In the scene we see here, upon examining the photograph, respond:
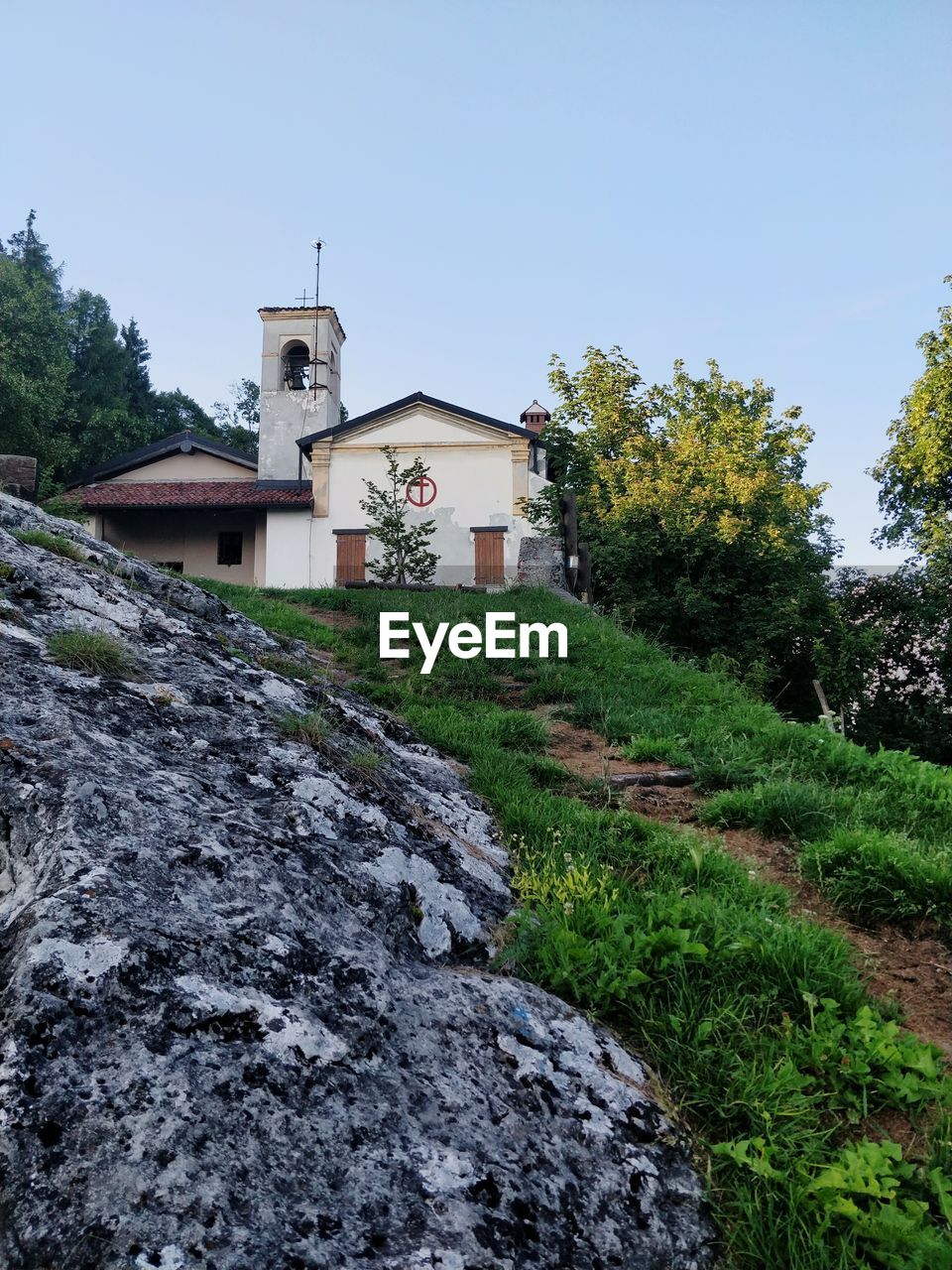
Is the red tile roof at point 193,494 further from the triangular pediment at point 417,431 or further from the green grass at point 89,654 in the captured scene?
the green grass at point 89,654

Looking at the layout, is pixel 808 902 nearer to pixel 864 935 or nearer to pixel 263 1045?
pixel 864 935

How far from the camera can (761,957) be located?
8.60ft

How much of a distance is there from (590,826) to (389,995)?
1.85m

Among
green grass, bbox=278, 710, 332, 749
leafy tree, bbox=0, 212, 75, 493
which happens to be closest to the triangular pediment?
leafy tree, bbox=0, 212, 75, 493

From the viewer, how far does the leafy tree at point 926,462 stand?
67.3 ft

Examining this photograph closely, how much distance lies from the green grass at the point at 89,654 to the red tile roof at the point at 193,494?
22.0m

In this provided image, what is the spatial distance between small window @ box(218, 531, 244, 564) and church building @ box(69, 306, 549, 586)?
33 millimetres

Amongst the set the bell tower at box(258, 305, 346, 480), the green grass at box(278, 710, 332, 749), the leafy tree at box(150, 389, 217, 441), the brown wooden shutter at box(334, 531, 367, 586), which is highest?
the leafy tree at box(150, 389, 217, 441)

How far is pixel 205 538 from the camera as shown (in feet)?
87.2

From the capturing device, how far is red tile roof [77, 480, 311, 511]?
24781mm

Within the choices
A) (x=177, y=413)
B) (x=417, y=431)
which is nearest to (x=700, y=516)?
(x=417, y=431)

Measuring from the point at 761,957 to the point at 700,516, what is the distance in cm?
1307

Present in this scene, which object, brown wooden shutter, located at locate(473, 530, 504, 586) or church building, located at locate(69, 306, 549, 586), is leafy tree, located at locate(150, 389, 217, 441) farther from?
brown wooden shutter, located at locate(473, 530, 504, 586)

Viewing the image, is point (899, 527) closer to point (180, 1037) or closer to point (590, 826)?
point (590, 826)
